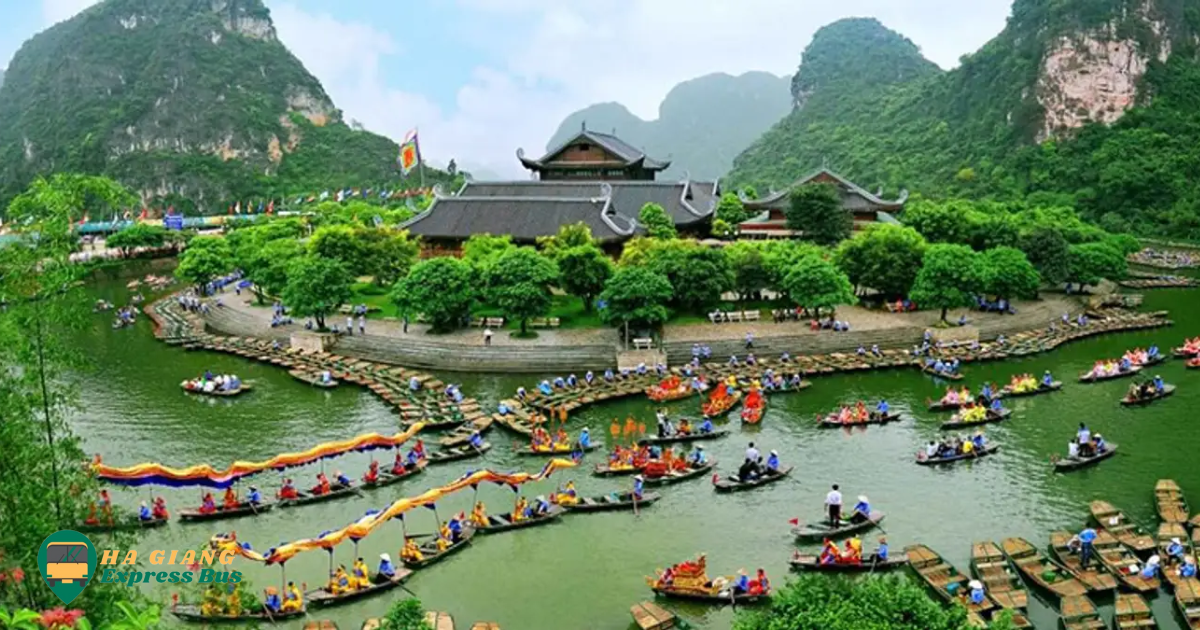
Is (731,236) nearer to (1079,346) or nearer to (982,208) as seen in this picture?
(982,208)

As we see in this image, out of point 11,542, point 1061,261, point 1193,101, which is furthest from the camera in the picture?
point 1193,101

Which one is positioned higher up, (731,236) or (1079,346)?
(731,236)

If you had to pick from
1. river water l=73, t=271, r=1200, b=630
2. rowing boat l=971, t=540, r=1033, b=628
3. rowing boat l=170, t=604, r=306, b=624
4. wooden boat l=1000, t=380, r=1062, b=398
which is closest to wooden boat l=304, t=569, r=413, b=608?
river water l=73, t=271, r=1200, b=630

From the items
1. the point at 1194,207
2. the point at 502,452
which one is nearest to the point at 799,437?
the point at 502,452

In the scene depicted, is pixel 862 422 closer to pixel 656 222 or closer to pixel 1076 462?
pixel 1076 462

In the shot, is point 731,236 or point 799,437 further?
A: point 731,236

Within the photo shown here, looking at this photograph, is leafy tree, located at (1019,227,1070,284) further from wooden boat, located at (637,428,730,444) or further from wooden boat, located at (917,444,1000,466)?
wooden boat, located at (637,428,730,444)
